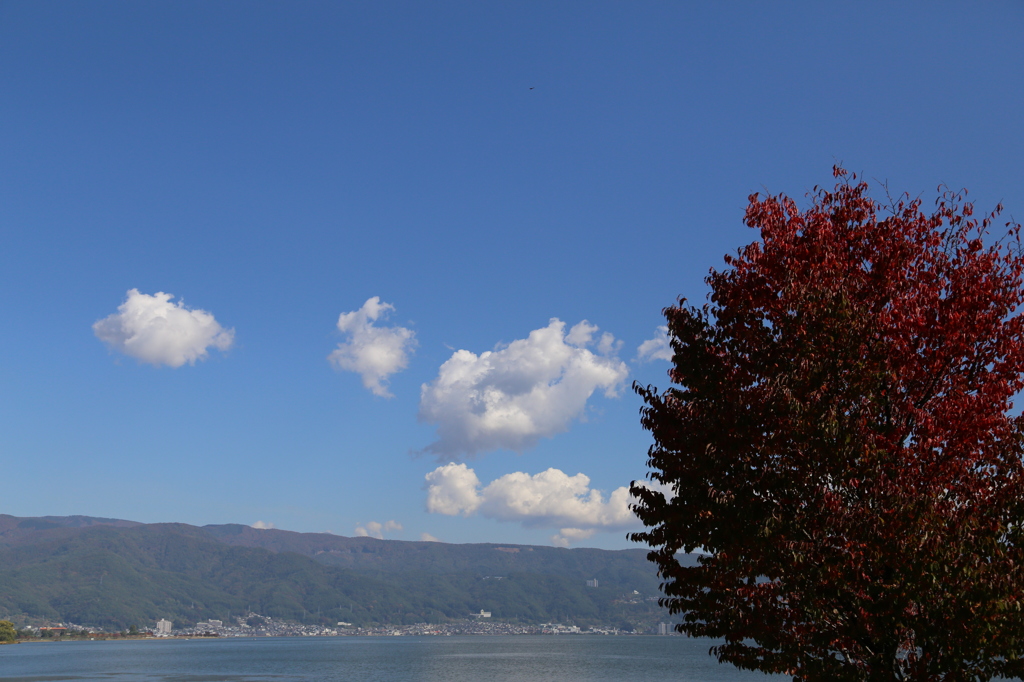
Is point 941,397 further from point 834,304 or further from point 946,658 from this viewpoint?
point 946,658

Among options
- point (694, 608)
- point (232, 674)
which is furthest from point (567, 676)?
point (694, 608)

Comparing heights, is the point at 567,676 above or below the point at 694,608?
below

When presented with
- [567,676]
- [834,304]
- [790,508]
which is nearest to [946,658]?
[790,508]

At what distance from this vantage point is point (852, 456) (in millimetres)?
12438

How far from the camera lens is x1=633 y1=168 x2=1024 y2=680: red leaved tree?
1193 centimetres

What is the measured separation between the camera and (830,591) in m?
12.7

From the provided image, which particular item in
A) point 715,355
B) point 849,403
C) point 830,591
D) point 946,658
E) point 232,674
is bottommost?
point 232,674

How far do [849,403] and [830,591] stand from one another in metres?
3.00

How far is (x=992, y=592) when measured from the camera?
11.0 m

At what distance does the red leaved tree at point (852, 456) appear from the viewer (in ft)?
39.1

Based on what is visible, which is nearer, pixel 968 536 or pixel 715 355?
pixel 968 536

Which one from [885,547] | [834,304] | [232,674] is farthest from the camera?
[232,674]

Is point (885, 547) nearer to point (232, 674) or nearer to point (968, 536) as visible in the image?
point (968, 536)

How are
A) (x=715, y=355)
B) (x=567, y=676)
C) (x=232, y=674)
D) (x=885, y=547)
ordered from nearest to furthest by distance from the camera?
(x=885, y=547)
(x=715, y=355)
(x=567, y=676)
(x=232, y=674)
